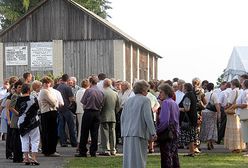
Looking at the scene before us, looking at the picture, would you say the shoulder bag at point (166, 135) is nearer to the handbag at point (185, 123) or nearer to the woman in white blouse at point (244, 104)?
the handbag at point (185, 123)

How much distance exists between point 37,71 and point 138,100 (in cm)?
3560

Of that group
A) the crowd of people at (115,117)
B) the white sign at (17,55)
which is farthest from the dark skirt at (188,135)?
the white sign at (17,55)

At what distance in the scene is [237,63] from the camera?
31828 millimetres

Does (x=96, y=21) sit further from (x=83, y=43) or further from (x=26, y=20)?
(x=26, y=20)

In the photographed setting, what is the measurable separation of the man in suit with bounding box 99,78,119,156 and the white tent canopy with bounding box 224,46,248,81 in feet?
48.9

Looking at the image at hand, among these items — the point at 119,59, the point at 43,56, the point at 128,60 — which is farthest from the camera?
the point at 128,60

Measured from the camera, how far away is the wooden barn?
150 ft


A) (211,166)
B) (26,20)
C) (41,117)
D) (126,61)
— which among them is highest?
(26,20)

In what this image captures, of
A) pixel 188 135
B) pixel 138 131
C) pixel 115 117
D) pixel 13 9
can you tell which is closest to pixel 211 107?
pixel 188 135

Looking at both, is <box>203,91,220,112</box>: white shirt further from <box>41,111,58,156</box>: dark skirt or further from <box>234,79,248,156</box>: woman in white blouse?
<box>41,111,58,156</box>: dark skirt

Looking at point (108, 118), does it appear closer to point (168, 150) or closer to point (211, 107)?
point (211, 107)

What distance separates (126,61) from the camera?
47125 mm

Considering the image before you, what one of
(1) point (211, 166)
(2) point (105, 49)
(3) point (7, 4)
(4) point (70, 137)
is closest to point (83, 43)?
(2) point (105, 49)

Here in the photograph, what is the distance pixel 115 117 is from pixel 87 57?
93.8 ft
